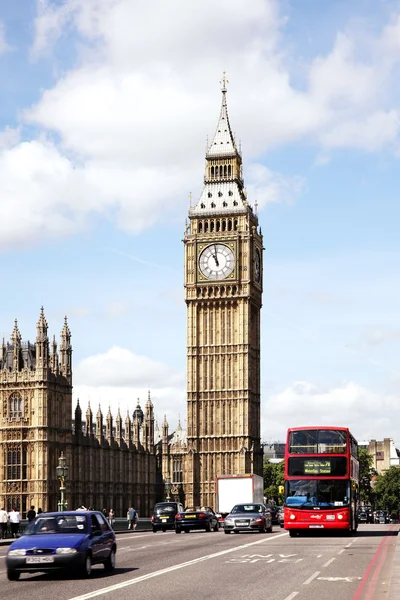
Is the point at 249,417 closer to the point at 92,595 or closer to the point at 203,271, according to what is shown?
the point at 203,271

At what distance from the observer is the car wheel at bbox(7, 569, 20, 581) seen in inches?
898

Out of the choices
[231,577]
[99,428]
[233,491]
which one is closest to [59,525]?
[231,577]

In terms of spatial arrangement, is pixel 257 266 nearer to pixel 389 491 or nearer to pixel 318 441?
pixel 389 491

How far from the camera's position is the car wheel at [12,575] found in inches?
898

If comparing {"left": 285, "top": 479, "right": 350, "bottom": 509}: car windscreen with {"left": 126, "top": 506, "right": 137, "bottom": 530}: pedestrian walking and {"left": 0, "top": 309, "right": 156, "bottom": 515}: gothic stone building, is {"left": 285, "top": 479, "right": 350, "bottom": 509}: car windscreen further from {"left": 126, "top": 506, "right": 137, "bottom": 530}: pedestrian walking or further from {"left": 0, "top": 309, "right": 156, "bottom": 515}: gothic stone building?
{"left": 0, "top": 309, "right": 156, "bottom": 515}: gothic stone building

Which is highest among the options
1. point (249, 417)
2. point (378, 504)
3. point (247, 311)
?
point (247, 311)

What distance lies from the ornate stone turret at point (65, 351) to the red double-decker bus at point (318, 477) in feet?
161

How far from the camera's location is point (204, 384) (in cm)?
11681

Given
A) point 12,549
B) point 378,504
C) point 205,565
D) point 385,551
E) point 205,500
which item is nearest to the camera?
point 12,549

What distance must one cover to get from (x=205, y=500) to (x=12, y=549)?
3646 inches

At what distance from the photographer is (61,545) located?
22.6 meters

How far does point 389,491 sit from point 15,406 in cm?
10068

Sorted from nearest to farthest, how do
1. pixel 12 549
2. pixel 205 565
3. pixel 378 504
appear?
1. pixel 12 549
2. pixel 205 565
3. pixel 378 504

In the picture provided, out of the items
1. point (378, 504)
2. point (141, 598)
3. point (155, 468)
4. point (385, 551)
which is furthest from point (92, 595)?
point (378, 504)
